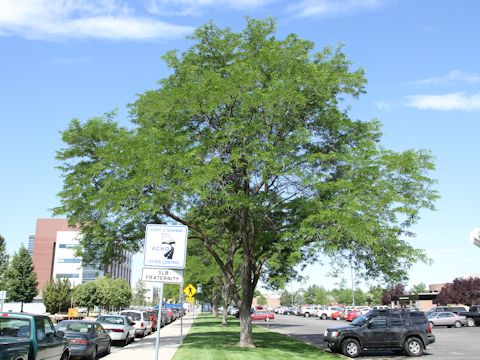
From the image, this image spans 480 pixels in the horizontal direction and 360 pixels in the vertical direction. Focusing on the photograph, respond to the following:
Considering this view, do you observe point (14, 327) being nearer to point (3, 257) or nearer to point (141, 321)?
point (141, 321)

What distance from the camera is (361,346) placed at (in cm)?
2031

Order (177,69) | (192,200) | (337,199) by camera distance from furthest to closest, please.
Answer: (177,69) → (192,200) → (337,199)

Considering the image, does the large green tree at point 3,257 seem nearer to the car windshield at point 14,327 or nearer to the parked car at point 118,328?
the parked car at point 118,328

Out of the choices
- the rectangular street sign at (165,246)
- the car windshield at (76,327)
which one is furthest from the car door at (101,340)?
the rectangular street sign at (165,246)

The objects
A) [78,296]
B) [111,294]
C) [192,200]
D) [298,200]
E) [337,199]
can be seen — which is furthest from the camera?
[111,294]

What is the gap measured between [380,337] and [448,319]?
2781 centimetres

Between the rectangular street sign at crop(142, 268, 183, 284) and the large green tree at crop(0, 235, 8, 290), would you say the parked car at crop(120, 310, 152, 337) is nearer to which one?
the rectangular street sign at crop(142, 268, 183, 284)

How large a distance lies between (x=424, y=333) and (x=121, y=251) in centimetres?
1444

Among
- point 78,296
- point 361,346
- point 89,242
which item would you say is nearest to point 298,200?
point 361,346

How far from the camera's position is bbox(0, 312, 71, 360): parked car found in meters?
9.34

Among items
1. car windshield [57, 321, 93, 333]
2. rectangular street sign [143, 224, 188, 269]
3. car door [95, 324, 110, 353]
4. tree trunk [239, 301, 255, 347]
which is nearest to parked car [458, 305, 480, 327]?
tree trunk [239, 301, 255, 347]

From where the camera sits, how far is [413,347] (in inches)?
797

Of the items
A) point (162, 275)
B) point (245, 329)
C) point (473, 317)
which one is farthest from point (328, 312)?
point (162, 275)

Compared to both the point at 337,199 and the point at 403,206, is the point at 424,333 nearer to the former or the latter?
the point at 403,206
